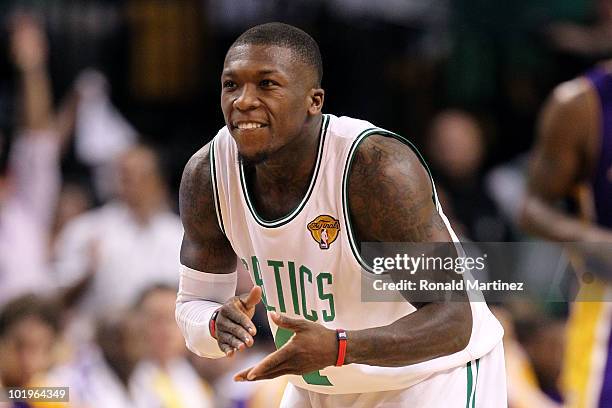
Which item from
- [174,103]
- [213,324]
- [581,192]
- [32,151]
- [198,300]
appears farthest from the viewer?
[174,103]

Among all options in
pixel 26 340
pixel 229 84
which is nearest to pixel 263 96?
pixel 229 84

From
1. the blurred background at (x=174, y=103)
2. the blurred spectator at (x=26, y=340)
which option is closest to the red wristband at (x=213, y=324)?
the blurred spectator at (x=26, y=340)

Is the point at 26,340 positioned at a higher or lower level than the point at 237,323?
lower

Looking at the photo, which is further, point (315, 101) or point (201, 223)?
point (201, 223)

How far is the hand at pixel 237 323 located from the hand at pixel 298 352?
6.8 inches

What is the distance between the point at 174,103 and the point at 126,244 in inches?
90.5

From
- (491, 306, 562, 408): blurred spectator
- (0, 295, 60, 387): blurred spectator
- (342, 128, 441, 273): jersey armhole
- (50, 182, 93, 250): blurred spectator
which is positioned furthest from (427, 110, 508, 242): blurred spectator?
(342, 128, 441, 273): jersey armhole

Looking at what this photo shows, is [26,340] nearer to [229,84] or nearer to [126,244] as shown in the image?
[126,244]

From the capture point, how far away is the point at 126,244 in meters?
9.03

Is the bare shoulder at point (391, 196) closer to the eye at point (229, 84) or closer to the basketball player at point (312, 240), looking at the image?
the basketball player at point (312, 240)

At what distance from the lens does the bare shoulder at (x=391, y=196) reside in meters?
4.07

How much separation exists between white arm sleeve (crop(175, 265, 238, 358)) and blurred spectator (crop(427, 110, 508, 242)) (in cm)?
455

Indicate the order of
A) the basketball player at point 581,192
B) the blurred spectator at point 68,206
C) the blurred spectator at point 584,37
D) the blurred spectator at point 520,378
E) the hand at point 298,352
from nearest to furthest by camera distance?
the hand at point 298,352
the basketball player at point 581,192
the blurred spectator at point 520,378
the blurred spectator at point 584,37
the blurred spectator at point 68,206

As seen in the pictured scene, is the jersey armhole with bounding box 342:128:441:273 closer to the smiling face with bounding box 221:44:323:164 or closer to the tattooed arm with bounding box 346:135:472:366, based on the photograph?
the tattooed arm with bounding box 346:135:472:366
